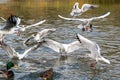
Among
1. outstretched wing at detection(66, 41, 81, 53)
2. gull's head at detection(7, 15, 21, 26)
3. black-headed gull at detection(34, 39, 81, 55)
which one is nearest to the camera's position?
gull's head at detection(7, 15, 21, 26)

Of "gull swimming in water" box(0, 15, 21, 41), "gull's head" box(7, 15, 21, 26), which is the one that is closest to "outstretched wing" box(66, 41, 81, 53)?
"gull swimming in water" box(0, 15, 21, 41)

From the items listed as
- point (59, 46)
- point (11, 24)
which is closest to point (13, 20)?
point (11, 24)

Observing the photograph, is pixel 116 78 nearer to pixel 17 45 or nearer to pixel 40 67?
pixel 40 67

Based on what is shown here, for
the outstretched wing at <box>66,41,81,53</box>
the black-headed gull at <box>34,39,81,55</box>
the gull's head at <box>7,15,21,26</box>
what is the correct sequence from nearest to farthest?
the gull's head at <box>7,15,21,26</box>
the black-headed gull at <box>34,39,81,55</box>
the outstretched wing at <box>66,41,81,53</box>

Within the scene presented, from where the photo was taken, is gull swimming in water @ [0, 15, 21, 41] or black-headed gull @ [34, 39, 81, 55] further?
black-headed gull @ [34, 39, 81, 55]

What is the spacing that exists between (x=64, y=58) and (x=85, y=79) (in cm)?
375

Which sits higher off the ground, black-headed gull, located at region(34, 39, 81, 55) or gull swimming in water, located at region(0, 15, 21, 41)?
gull swimming in water, located at region(0, 15, 21, 41)

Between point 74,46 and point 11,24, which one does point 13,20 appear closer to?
point 11,24

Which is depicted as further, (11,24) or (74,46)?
(74,46)

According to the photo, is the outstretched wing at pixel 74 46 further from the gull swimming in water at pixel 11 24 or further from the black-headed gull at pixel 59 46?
the gull swimming in water at pixel 11 24

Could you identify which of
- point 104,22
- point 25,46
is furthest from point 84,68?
point 104,22

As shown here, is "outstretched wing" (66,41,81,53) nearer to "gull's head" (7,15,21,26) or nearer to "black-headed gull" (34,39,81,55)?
"black-headed gull" (34,39,81,55)

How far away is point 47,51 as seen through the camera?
2194 centimetres

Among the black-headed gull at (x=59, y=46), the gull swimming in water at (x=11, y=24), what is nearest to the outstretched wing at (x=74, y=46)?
the black-headed gull at (x=59, y=46)
